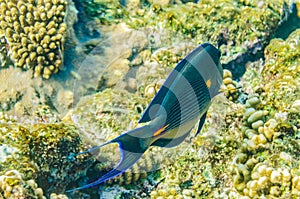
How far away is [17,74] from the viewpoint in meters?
3.96

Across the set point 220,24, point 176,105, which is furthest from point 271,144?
point 220,24

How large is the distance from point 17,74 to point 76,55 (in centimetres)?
69

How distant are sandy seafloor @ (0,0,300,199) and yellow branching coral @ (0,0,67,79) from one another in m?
0.01

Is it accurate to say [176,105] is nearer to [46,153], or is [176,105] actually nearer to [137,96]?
[46,153]

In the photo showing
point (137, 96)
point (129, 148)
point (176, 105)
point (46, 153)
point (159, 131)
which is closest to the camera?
point (129, 148)

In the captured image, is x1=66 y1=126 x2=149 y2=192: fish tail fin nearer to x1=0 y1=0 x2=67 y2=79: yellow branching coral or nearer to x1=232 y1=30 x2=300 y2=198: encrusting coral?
x1=232 y1=30 x2=300 y2=198: encrusting coral

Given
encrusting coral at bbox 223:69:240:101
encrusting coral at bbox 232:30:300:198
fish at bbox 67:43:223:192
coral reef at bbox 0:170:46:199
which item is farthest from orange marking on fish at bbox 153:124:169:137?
encrusting coral at bbox 223:69:240:101

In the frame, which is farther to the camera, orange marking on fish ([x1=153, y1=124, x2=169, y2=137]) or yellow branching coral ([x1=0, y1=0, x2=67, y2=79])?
yellow branching coral ([x1=0, y1=0, x2=67, y2=79])

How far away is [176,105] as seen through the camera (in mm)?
2180

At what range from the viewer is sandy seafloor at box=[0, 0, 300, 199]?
114 inches

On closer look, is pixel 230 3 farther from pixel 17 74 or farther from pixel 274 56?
pixel 17 74

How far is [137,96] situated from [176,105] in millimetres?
1410

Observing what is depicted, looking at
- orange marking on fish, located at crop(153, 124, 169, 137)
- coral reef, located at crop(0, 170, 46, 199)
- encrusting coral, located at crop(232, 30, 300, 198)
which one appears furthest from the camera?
encrusting coral, located at crop(232, 30, 300, 198)

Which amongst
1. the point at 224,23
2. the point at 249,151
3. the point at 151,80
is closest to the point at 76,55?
the point at 151,80
